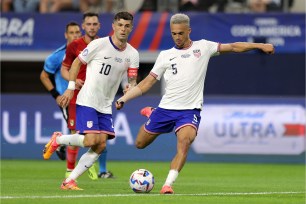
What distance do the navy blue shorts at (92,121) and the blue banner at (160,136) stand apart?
8112 mm

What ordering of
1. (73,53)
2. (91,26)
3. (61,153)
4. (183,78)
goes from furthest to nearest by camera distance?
(61,153) → (91,26) → (73,53) → (183,78)

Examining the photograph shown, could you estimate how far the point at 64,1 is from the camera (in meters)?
24.9

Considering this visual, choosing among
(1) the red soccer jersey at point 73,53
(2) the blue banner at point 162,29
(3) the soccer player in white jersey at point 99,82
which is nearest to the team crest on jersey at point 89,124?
(3) the soccer player in white jersey at point 99,82

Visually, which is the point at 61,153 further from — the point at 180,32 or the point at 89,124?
the point at 180,32

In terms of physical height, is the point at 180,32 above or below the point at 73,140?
above

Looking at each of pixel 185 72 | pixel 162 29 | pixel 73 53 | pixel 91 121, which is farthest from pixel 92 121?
pixel 162 29

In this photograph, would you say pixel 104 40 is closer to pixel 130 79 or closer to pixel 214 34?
pixel 130 79

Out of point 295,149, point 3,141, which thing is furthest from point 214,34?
point 3,141

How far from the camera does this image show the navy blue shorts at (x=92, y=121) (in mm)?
13188

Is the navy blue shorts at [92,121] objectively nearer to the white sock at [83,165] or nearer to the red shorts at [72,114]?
the white sock at [83,165]

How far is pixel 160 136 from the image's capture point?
71.8 feet

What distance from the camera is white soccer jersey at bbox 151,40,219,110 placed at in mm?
12867

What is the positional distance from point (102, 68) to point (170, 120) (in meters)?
1.23

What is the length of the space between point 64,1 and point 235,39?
4609 millimetres
